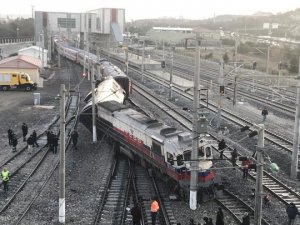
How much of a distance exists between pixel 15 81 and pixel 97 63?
14390 millimetres

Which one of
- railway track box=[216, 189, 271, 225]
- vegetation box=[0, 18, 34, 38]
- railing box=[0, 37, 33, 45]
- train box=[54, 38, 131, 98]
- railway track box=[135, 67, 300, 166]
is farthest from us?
vegetation box=[0, 18, 34, 38]

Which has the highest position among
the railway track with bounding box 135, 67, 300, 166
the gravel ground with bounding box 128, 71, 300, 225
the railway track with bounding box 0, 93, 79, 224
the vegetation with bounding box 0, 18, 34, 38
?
the vegetation with bounding box 0, 18, 34, 38

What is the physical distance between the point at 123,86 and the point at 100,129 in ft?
42.0

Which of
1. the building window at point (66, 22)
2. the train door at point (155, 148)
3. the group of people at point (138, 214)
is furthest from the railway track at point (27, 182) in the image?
the building window at point (66, 22)

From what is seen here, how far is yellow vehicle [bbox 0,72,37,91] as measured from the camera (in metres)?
49.1

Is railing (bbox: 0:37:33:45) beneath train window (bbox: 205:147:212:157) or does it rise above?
above

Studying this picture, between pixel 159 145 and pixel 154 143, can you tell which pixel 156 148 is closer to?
pixel 154 143

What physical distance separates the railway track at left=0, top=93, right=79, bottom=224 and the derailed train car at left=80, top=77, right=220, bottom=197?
3.77 meters

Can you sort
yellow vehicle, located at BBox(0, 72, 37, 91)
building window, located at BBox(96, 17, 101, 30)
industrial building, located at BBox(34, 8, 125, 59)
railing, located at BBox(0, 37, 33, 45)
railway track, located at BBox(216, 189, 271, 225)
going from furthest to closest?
railing, located at BBox(0, 37, 33, 45) → building window, located at BBox(96, 17, 101, 30) → industrial building, located at BBox(34, 8, 125, 59) → yellow vehicle, located at BBox(0, 72, 37, 91) → railway track, located at BBox(216, 189, 271, 225)

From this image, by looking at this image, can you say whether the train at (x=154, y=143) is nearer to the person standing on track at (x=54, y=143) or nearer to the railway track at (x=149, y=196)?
the railway track at (x=149, y=196)

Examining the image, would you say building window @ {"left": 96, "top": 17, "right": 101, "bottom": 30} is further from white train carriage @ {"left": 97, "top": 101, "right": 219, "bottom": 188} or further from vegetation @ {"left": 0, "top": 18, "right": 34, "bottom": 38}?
white train carriage @ {"left": 97, "top": 101, "right": 219, "bottom": 188}

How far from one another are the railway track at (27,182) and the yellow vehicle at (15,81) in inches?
914

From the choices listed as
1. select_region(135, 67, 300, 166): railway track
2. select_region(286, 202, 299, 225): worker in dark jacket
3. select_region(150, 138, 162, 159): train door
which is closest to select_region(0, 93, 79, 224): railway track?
select_region(150, 138, 162, 159): train door

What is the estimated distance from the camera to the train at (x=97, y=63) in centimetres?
4084
